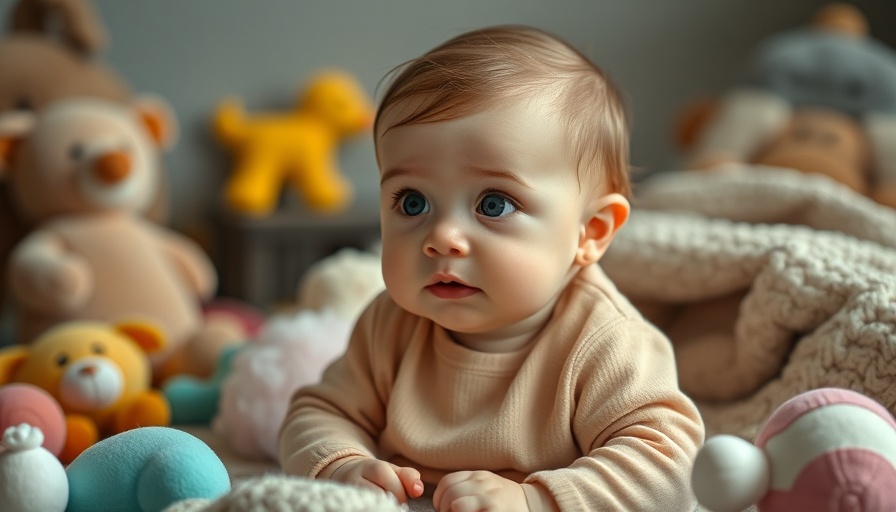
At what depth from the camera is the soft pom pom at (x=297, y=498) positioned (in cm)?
70

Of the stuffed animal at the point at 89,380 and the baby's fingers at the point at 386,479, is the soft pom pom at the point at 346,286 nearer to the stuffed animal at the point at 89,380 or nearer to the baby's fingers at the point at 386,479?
the stuffed animal at the point at 89,380

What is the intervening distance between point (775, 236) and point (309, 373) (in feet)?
1.96

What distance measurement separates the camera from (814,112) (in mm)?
2219

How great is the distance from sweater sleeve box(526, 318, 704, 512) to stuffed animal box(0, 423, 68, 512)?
41cm

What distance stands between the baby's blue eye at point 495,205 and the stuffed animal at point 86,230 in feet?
3.06

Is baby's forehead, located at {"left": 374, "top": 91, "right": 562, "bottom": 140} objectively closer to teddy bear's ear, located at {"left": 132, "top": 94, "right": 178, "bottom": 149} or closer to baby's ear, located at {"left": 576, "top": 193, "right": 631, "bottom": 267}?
baby's ear, located at {"left": 576, "top": 193, "right": 631, "bottom": 267}

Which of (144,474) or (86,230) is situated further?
(86,230)

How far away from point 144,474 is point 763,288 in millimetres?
692

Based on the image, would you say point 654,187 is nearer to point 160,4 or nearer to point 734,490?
point 734,490

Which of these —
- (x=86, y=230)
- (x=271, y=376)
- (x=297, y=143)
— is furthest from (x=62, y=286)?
(x=297, y=143)

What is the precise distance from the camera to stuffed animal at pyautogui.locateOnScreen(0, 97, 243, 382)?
1.78 m

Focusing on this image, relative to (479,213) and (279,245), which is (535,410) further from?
(279,245)

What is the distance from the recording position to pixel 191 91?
8.31ft

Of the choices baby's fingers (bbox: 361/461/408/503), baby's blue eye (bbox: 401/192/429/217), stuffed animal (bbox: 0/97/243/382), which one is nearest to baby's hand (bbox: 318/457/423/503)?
baby's fingers (bbox: 361/461/408/503)
